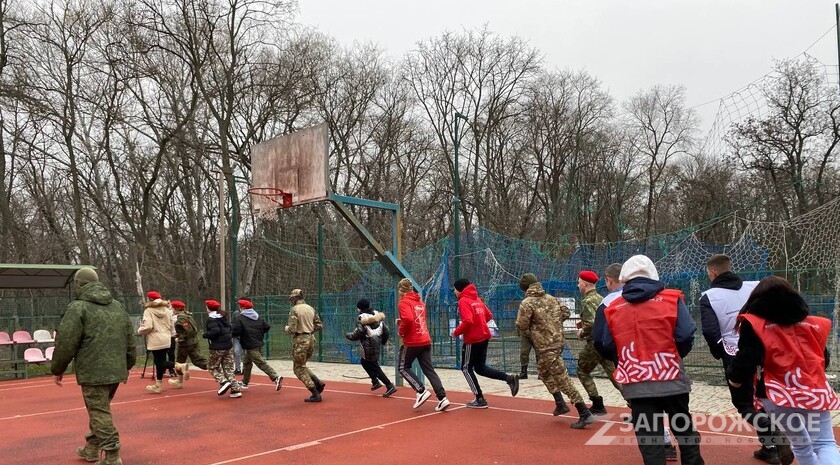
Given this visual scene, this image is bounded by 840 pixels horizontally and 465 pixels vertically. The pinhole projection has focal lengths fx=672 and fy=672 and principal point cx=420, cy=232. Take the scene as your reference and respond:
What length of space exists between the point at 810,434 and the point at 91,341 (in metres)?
5.70

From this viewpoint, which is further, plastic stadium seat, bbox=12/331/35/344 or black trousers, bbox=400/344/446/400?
plastic stadium seat, bbox=12/331/35/344

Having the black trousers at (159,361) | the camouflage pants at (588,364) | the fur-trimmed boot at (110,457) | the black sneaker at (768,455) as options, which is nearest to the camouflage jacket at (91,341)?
the fur-trimmed boot at (110,457)

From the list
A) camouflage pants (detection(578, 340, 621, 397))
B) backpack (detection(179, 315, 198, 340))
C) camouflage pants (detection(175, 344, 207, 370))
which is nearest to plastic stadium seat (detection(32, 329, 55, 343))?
camouflage pants (detection(175, 344, 207, 370))

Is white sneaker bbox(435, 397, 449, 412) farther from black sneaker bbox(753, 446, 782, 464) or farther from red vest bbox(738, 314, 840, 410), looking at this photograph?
red vest bbox(738, 314, 840, 410)

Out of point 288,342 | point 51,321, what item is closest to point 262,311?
point 288,342

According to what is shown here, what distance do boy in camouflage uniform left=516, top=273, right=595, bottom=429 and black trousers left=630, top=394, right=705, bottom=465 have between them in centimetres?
297

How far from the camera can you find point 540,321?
7723 mm

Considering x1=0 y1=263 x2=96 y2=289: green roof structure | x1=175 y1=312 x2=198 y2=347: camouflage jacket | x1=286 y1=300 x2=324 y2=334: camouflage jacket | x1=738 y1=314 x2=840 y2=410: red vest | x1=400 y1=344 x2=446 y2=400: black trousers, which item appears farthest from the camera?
x1=0 y1=263 x2=96 y2=289: green roof structure

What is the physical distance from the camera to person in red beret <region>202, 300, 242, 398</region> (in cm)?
1053

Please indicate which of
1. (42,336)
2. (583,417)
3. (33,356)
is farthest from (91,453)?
(42,336)

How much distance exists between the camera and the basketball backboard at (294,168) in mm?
11633

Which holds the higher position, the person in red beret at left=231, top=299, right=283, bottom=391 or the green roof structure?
the green roof structure

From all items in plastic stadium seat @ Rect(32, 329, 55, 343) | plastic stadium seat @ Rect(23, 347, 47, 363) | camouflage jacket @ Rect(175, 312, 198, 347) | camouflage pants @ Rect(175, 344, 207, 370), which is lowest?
plastic stadium seat @ Rect(23, 347, 47, 363)

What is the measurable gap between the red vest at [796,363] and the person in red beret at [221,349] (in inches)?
326
